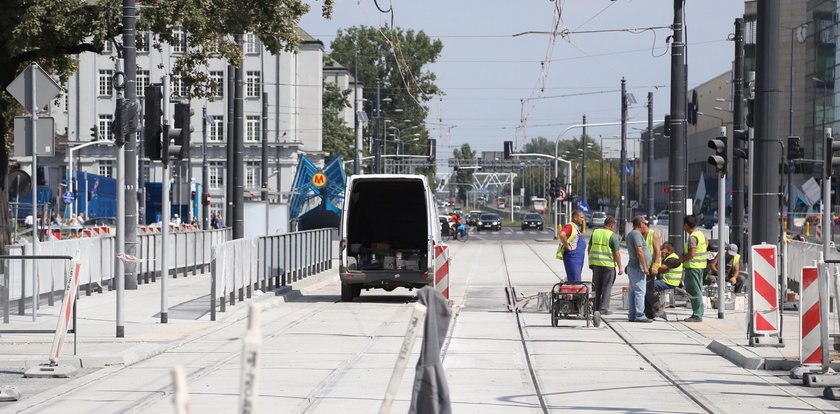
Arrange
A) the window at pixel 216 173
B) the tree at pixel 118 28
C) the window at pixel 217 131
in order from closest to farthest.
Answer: the tree at pixel 118 28, the window at pixel 217 131, the window at pixel 216 173

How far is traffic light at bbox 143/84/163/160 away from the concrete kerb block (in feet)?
26.9

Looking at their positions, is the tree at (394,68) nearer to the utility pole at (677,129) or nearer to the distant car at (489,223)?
the distant car at (489,223)

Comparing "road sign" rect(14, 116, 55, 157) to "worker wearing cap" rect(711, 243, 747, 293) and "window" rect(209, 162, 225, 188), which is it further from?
"window" rect(209, 162, 225, 188)

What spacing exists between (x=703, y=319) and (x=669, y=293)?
1644 millimetres

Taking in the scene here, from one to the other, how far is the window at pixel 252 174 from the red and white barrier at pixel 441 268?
6543cm

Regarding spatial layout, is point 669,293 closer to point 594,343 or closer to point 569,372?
point 594,343

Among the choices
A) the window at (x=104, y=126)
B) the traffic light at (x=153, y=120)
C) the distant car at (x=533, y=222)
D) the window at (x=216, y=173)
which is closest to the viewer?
the traffic light at (x=153, y=120)

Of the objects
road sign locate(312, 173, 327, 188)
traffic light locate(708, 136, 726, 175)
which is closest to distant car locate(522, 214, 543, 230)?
road sign locate(312, 173, 327, 188)

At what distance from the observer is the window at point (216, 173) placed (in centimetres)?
8881

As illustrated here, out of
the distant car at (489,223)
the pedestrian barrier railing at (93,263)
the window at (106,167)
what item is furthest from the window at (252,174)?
the pedestrian barrier railing at (93,263)

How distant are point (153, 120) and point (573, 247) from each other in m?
7.55

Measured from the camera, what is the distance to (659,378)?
43.7 feet

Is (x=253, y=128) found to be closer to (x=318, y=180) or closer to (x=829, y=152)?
(x=318, y=180)

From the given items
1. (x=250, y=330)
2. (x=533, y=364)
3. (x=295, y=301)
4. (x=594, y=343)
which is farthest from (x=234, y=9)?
(x=250, y=330)
